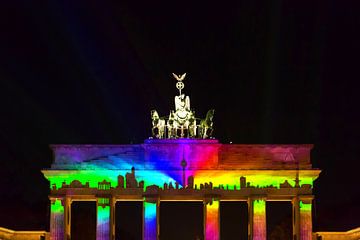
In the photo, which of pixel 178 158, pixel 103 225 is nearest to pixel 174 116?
pixel 178 158

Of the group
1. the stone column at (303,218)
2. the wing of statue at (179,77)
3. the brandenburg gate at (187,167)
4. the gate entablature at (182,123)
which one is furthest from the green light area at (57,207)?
the stone column at (303,218)

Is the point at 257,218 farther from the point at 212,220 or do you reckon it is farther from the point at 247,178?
the point at 247,178

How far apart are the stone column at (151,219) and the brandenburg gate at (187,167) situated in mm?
338

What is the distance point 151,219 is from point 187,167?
17.2ft

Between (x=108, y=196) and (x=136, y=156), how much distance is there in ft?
15.8

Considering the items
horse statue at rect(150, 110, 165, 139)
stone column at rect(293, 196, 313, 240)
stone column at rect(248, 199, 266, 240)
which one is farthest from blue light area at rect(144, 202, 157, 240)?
stone column at rect(293, 196, 313, 240)

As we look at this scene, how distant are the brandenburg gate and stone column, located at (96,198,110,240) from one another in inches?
38.9

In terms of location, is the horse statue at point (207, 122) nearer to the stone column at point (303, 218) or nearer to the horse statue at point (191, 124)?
→ the horse statue at point (191, 124)

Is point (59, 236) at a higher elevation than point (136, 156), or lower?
lower

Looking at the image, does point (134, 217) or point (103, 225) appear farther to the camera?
point (134, 217)

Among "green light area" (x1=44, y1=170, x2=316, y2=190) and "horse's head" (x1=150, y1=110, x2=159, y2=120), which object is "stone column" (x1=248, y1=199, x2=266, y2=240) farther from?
"horse's head" (x1=150, y1=110, x2=159, y2=120)

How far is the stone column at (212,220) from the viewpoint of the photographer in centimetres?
9269

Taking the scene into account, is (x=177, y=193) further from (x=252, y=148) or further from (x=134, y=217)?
(x=134, y=217)

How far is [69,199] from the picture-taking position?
92938 millimetres
